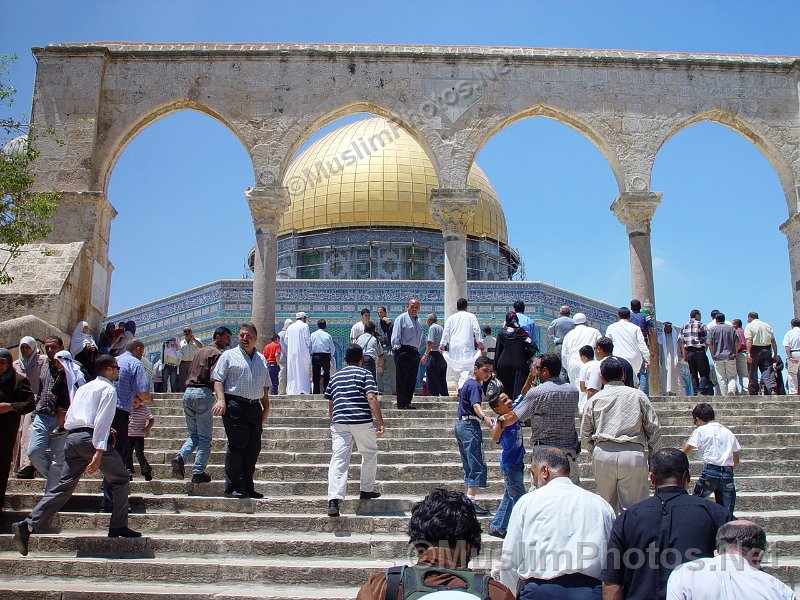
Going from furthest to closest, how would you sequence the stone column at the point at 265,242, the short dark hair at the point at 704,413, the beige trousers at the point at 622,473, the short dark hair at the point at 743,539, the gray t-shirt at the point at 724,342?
the stone column at the point at 265,242 → the gray t-shirt at the point at 724,342 → the short dark hair at the point at 704,413 → the beige trousers at the point at 622,473 → the short dark hair at the point at 743,539


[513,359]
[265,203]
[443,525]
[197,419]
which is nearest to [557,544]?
[443,525]

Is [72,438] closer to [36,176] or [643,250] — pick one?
[36,176]

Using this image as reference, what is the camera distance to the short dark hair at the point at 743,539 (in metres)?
2.87

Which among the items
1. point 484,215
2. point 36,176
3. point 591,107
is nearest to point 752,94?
point 591,107

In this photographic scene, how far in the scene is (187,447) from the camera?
6.86 meters

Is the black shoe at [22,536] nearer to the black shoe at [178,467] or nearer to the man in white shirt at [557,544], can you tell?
the black shoe at [178,467]

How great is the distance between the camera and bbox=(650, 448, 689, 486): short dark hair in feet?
11.5

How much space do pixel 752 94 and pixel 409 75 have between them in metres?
5.91

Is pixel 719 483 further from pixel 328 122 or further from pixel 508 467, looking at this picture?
pixel 328 122

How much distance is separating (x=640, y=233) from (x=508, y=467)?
28.0 ft

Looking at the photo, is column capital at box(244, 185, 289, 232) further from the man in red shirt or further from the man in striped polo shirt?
the man in striped polo shirt

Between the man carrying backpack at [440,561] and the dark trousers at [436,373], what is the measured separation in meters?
7.68

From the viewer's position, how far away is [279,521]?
5.91 meters

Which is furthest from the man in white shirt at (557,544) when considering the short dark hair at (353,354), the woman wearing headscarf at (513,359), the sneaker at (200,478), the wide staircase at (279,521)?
Result: the woman wearing headscarf at (513,359)
